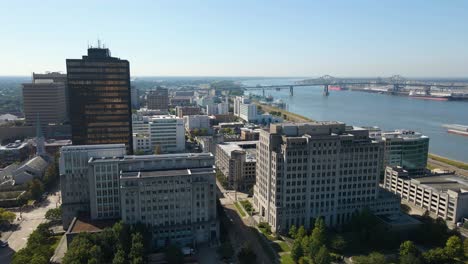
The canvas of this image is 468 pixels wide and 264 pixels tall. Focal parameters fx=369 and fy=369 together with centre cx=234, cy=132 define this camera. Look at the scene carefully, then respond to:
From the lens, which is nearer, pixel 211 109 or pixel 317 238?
pixel 317 238

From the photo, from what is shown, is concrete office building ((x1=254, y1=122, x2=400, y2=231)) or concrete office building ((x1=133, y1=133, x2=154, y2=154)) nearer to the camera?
concrete office building ((x1=254, y1=122, x2=400, y2=231))

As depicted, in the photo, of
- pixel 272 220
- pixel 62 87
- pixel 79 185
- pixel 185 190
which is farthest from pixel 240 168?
pixel 62 87

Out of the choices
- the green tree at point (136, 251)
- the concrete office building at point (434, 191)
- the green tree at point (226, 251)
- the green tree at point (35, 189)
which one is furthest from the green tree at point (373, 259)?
the green tree at point (35, 189)

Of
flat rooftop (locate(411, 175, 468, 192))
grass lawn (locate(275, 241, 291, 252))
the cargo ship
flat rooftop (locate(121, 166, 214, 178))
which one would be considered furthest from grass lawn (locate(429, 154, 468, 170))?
flat rooftop (locate(121, 166, 214, 178))

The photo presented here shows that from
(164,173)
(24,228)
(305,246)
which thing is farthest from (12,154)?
(305,246)

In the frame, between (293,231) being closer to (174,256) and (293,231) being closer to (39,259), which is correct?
(174,256)

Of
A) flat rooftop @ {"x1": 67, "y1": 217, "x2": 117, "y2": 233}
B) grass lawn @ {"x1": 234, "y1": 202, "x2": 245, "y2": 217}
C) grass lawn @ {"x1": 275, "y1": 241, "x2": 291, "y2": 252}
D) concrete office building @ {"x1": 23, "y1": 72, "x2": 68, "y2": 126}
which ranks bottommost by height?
grass lawn @ {"x1": 275, "y1": 241, "x2": 291, "y2": 252}

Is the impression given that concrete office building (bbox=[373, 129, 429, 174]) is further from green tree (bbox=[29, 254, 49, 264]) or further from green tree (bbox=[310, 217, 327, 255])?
green tree (bbox=[29, 254, 49, 264])

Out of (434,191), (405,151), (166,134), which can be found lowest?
(434,191)
